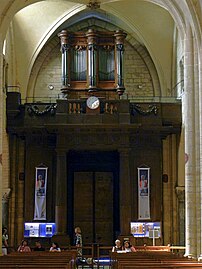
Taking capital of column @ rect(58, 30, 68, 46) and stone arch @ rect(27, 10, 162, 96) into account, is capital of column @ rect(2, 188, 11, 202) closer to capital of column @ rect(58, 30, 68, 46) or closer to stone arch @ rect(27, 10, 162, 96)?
stone arch @ rect(27, 10, 162, 96)

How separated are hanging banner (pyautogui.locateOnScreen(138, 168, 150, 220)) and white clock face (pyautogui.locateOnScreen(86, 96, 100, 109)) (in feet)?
10.8

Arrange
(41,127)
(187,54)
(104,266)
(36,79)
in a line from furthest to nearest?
(36,79) < (41,127) < (104,266) < (187,54)

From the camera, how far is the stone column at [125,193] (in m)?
26.1

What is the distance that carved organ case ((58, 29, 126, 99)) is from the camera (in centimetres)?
2802

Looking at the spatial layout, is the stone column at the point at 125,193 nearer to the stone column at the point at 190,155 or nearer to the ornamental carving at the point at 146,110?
the ornamental carving at the point at 146,110

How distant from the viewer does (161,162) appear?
92.6 feet

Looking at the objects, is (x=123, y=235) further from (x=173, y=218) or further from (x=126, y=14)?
(x=126, y=14)

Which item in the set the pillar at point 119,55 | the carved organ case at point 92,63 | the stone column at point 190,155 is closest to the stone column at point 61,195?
the carved organ case at point 92,63

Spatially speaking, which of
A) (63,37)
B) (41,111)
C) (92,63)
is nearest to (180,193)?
(92,63)

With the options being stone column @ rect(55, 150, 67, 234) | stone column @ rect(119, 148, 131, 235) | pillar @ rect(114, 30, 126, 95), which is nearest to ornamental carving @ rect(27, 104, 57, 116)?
stone column @ rect(55, 150, 67, 234)

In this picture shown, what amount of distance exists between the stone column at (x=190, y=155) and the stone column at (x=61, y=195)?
7.02 meters

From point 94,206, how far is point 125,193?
2.87m

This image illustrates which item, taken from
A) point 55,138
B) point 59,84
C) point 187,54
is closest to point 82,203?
point 55,138

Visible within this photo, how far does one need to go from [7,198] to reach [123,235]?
16.8ft
